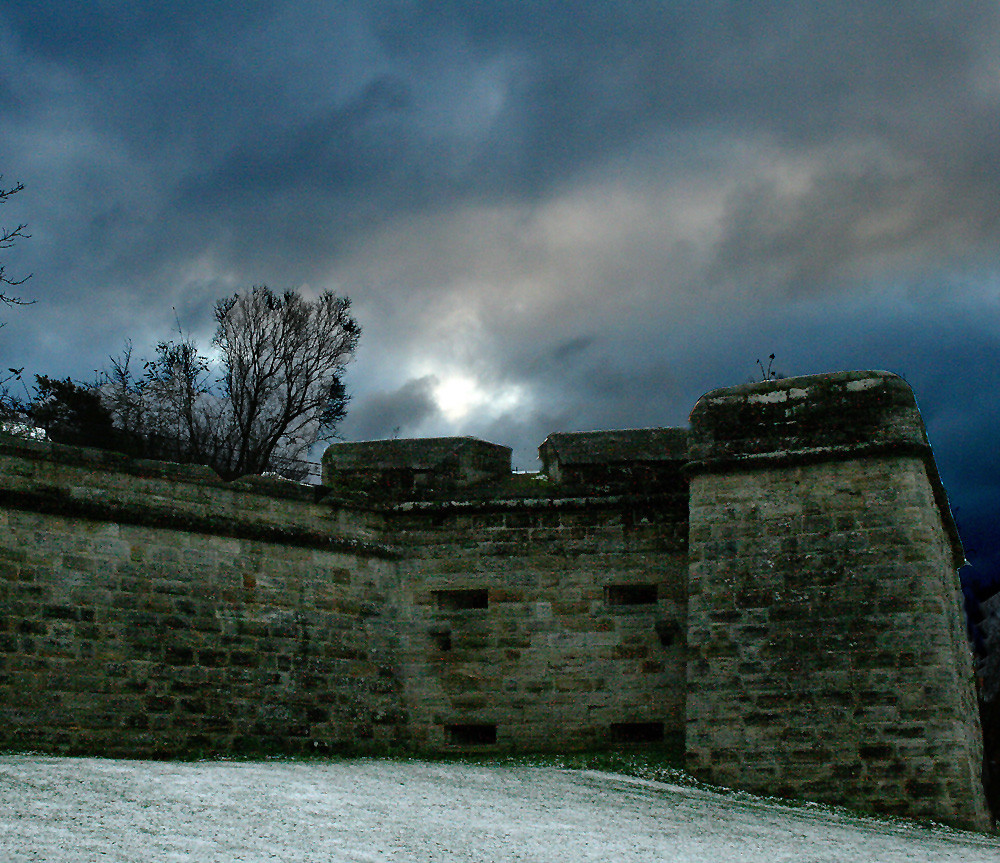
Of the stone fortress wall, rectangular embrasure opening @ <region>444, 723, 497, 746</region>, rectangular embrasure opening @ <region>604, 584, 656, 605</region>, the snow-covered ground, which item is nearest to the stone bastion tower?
the stone fortress wall

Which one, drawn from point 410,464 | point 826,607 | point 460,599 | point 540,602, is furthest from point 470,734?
point 826,607

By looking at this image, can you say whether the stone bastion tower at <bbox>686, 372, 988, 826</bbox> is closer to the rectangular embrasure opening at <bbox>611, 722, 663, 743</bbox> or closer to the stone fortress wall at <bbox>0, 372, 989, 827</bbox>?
the stone fortress wall at <bbox>0, 372, 989, 827</bbox>

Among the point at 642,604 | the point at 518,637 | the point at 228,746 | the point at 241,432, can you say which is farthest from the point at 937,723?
the point at 241,432

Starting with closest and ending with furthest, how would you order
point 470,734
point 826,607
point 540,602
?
point 826,607 → point 470,734 → point 540,602

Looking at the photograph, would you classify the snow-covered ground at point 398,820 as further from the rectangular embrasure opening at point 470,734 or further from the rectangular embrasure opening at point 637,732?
the rectangular embrasure opening at point 470,734

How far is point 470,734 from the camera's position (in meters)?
11.2

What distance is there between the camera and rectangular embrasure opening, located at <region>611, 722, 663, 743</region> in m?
10.9

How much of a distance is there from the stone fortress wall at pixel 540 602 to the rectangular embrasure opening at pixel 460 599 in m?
0.03

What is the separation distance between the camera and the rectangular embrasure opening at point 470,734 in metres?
11.1

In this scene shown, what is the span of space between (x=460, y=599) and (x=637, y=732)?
2.27m

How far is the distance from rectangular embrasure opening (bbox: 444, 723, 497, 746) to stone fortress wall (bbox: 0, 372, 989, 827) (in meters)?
0.02

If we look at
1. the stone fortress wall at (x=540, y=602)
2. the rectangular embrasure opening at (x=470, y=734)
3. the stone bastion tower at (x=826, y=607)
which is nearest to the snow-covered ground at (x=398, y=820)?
the stone bastion tower at (x=826, y=607)

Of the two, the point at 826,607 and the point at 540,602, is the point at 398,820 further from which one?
the point at 826,607

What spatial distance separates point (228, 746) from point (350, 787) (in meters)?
2.22
